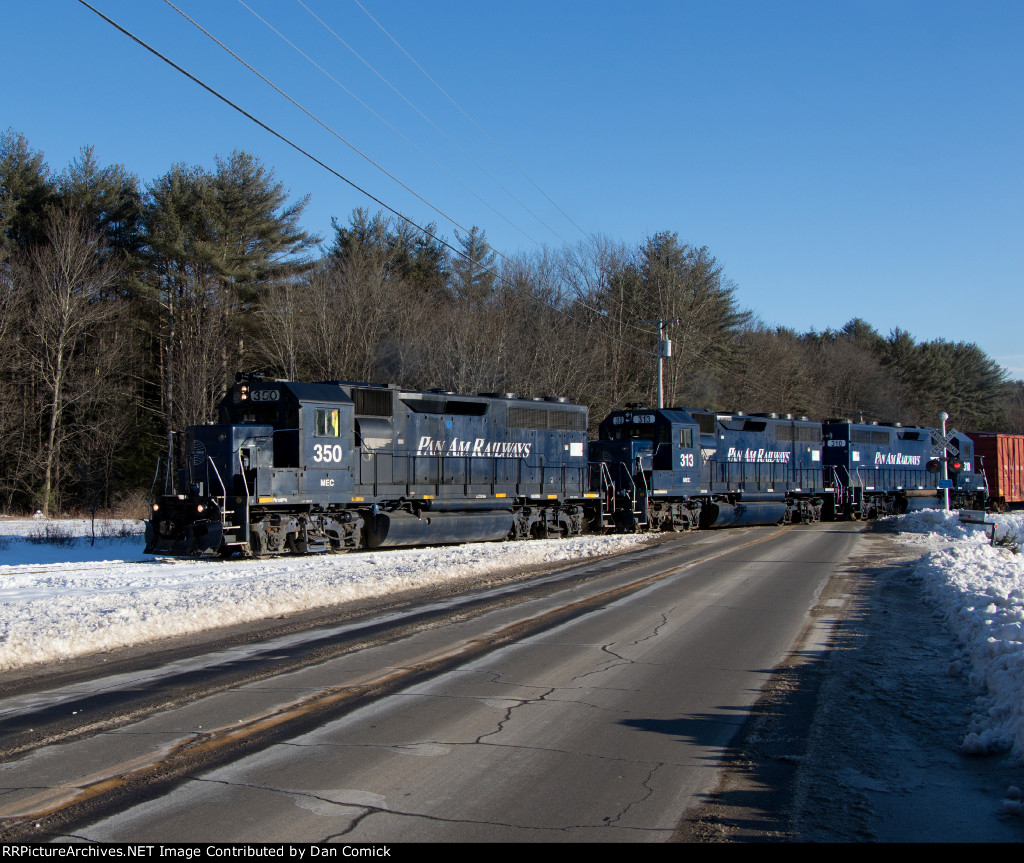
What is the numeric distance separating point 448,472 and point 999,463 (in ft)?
122

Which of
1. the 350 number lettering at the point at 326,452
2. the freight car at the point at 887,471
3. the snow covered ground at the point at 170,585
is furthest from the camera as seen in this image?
the freight car at the point at 887,471

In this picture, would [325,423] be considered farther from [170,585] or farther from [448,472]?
[170,585]

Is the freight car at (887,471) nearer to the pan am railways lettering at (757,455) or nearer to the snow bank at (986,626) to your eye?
the pan am railways lettering at (757,455)

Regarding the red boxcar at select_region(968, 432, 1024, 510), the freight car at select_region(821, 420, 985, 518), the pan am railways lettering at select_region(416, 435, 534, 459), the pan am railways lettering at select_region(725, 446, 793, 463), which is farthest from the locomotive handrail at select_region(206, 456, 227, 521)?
the red boxcar at select_region(968, 432, 1024, 510)

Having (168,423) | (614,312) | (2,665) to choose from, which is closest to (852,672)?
(2,665)

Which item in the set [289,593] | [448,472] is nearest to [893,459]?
[448,472]

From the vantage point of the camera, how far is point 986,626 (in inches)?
351

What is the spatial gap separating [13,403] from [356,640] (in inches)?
1361

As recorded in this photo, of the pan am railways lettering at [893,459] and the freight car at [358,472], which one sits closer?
the freight car at [358,472]

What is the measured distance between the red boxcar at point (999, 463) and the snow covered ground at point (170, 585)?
107 ft

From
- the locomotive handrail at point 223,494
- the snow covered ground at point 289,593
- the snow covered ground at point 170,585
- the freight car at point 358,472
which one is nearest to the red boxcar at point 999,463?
the snow covered ground at point 289,593

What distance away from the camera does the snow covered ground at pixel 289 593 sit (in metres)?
7.59

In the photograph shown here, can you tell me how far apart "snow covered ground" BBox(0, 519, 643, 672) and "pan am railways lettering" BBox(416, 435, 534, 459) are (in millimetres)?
2791
